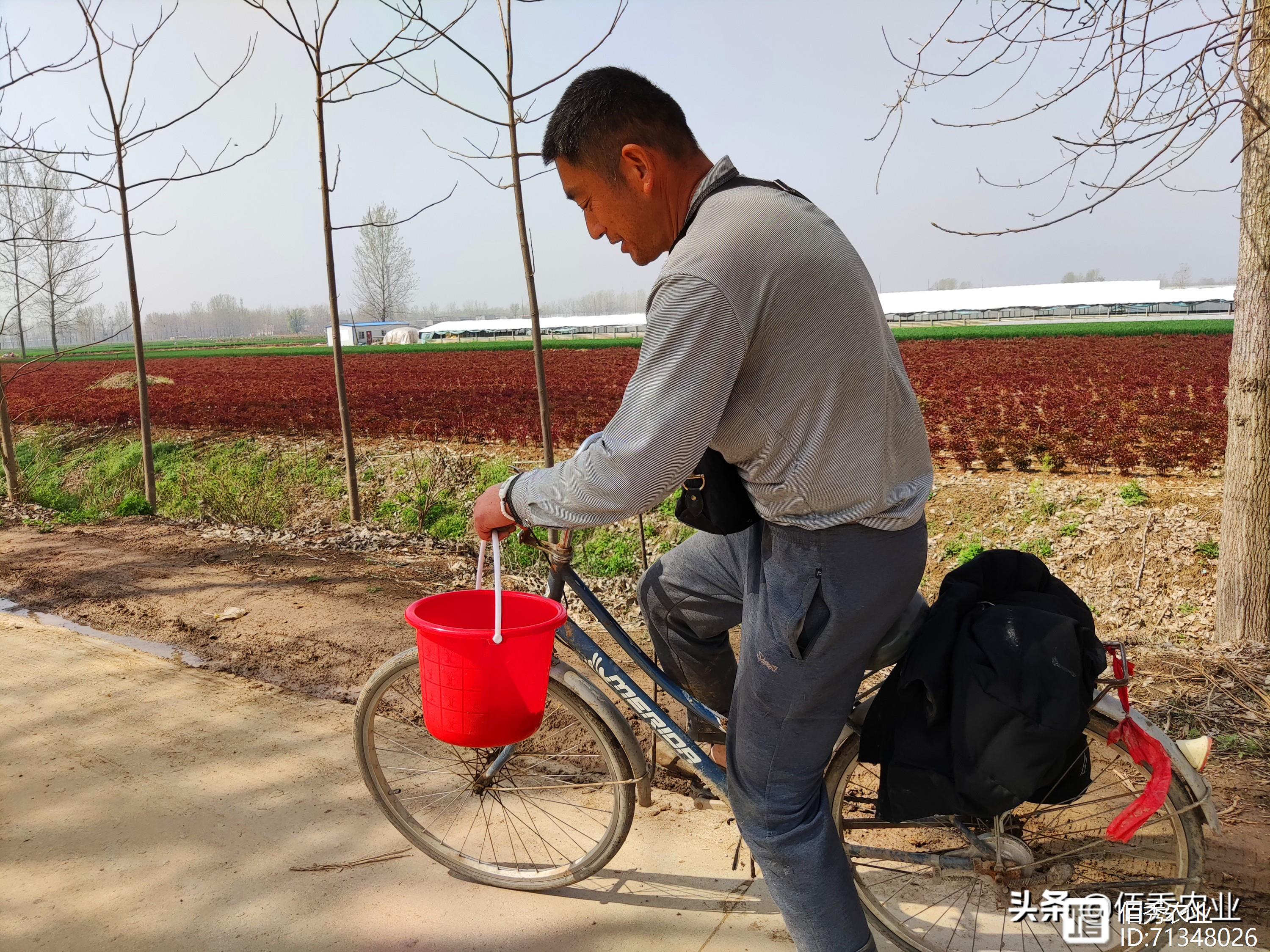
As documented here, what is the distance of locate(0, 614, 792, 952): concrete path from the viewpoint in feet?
7.40

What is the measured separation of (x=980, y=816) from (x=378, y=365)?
3008 cm

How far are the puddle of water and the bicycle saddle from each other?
3.45 meters

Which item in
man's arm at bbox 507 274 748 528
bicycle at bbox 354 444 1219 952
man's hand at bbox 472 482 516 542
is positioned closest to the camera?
man's arm at bbox 507 274 748 528

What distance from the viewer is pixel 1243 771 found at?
2.85m

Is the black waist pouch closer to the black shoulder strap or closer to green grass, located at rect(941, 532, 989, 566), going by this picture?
the black shoulder strap

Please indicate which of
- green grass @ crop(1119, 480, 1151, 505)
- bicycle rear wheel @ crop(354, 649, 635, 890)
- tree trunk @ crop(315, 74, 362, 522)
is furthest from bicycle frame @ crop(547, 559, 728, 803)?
green grass @ crop(1119, 480, 1151, 505)

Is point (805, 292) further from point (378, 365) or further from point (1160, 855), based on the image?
point (378, 365)

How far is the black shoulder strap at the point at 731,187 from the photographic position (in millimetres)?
1628

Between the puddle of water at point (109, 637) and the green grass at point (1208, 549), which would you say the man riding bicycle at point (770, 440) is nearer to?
the puddle of water at point (109, 637)

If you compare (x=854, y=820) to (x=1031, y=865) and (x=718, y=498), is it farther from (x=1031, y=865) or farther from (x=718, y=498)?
(x=718, y=498)

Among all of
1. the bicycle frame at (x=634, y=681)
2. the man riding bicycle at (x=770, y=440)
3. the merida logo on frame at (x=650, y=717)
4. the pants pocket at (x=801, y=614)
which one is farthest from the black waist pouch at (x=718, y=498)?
the merida logo on frame at (x=650, y=717)

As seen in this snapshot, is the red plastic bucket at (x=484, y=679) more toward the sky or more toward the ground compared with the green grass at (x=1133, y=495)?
more toward the sky

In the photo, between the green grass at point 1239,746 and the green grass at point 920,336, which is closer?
the green grass at point 1239,746

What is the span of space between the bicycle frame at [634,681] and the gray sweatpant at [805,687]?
0.36 m
